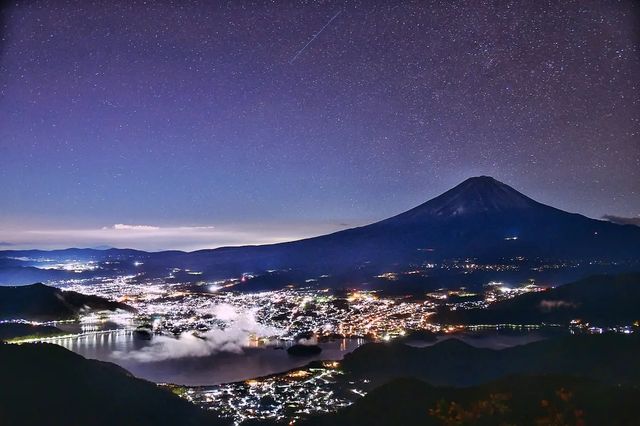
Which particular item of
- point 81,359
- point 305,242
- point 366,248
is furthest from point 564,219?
point 81,359

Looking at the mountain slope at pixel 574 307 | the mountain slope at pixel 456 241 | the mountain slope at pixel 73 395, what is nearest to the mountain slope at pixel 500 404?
the mountain slope at pixel 73 395

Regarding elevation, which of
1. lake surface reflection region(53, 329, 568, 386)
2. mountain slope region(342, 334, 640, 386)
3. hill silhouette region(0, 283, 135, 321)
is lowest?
lake surface reflection region(53, 329, 568, 386)

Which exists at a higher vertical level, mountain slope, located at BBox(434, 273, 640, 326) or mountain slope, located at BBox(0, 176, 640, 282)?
mountain slope, located at BBox(0, 176, 640, 282)

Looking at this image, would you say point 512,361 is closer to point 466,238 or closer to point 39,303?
point 39,303

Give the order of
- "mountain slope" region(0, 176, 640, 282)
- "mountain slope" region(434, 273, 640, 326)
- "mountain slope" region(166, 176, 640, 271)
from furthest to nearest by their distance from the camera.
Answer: "mountain slope" region(166, 176, 640, 271) → "mountain slope" region(0, 176, 640, 282) → "mountain slope" region(434, 273, 640, 326)

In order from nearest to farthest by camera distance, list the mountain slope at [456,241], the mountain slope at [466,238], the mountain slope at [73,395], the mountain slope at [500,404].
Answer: the mountain slope at [500,404] → the mountain slope at [73,395] → the mountain slope at [456,241] → the mountain slope at [466,238]

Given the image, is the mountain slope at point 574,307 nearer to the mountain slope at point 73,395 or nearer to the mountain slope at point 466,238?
the mountain slope at point 73,395

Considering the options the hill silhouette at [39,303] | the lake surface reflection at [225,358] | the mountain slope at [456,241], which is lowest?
the lake surface reflection at [225,358]

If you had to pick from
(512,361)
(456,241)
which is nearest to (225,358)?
(512,361)

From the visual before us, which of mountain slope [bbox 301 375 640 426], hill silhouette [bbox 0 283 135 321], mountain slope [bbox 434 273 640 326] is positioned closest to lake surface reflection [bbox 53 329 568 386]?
mountain slope [bbox 434 273 640 326]

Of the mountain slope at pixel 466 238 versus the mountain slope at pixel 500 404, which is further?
the mountain slope at pixel 466 238

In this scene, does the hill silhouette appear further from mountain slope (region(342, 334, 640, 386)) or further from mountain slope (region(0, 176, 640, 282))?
mountain slope (region(0, 176, 640, 282))

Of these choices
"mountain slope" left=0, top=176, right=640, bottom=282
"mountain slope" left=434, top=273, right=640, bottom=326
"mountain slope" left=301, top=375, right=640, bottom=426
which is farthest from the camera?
"mountain slope" left=0, top=176, right=640, bottom=282
